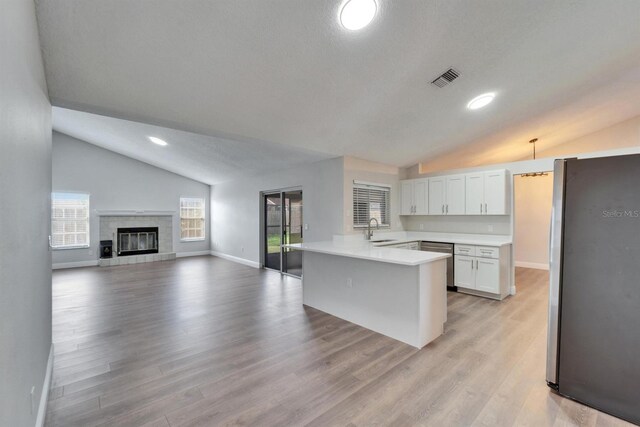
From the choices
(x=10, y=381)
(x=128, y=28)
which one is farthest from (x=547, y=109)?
(x=10, y=381)

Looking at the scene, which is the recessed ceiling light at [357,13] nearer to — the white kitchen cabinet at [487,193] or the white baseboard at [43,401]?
the white baseboard at [43,401]

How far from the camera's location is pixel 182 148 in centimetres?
601

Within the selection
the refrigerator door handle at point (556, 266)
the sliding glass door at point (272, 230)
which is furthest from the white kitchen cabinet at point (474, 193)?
the sliding glass door at point (272, 230)

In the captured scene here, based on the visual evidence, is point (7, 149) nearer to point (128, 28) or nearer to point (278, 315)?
point (128, 28)

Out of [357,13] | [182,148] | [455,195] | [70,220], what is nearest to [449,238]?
[455,195]

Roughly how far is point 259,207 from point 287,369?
495cm

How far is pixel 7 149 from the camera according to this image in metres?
1.08

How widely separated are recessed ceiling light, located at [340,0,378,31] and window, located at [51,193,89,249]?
8.43 m

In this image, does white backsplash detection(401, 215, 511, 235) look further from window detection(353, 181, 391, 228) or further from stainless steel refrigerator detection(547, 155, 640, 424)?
stainless steel refrigerator detection(547, 155, 640, 424)

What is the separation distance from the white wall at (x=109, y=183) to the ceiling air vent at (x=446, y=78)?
824cm

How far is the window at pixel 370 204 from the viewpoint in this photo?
496 centimetres

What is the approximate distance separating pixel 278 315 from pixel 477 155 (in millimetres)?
5117

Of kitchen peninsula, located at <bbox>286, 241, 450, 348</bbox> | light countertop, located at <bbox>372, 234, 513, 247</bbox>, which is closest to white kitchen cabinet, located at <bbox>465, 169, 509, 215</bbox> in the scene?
light countertop, located at <bbox>372, 234, 513, 247</bbox>

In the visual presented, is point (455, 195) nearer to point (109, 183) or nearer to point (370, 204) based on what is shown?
point (370, 204)
